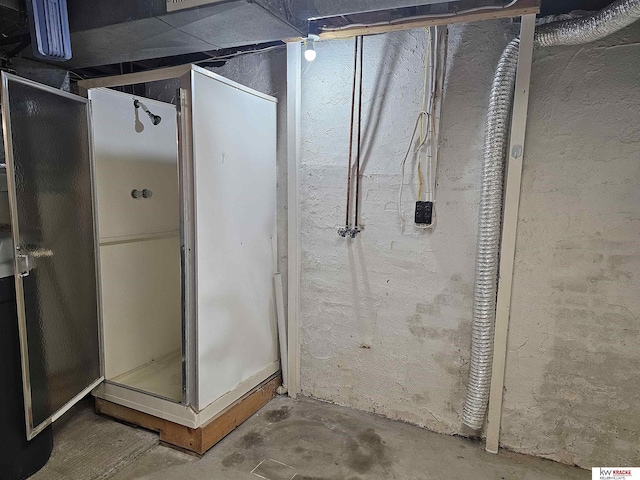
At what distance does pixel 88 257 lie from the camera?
2098mm

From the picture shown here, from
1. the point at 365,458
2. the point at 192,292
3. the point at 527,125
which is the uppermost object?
the point at 527,125

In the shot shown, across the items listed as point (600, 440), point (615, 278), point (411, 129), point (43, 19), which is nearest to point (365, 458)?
point (600, 440)

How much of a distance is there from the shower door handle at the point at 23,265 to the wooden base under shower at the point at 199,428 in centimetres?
98

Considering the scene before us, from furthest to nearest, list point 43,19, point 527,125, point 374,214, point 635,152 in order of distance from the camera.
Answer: point 374,214
point 527,125
point 635,152
point 43,19

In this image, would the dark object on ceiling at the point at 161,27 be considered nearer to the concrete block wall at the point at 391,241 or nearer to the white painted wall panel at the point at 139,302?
the concrete block wall at the point at 391,241

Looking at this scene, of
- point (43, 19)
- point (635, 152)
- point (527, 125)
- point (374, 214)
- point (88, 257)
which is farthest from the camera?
point (374, 214)

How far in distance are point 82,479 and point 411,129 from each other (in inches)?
92.7

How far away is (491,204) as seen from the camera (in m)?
1.96

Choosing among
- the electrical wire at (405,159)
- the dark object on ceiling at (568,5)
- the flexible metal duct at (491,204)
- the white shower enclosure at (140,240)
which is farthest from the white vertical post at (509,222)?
the white shower enclosure at (140,240)

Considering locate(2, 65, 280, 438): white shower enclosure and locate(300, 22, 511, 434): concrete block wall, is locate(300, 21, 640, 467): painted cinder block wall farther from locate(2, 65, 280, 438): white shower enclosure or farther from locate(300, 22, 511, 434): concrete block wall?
locate(2, 65, 280, 438): white shower enclosure

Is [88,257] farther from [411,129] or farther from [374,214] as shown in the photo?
[411,129]

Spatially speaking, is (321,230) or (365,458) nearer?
(365,458)

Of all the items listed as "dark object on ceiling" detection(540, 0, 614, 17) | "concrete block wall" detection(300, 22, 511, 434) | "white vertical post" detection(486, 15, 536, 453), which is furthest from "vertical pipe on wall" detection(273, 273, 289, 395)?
"dark object on ceiling" detection(540, 0, 614, 17)

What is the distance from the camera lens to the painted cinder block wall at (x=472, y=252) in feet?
6.02
